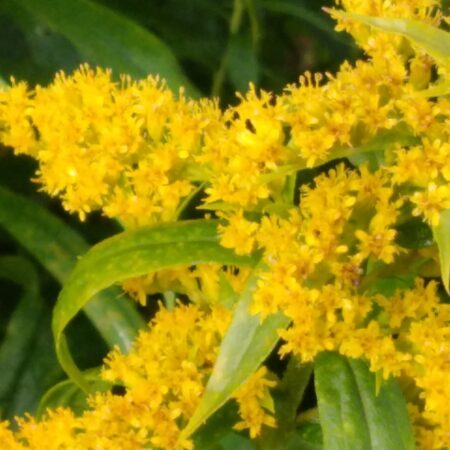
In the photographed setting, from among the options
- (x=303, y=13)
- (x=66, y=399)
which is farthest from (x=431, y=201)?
(x=303, y=13)

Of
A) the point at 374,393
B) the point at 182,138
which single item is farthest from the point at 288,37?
the point at 374,393

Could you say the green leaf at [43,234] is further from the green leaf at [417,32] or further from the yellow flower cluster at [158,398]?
the green leaf at [417,32]

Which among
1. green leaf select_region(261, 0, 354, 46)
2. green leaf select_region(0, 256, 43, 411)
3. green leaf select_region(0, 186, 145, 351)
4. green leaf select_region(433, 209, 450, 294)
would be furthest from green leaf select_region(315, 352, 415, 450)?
green leaf select_region(261, 0, 354, 46)

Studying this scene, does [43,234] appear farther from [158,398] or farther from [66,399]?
[158,398]

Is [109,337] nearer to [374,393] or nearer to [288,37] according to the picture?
[374,393]

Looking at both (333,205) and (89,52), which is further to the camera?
(89,52)

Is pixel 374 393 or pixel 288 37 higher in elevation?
pixel 288 37

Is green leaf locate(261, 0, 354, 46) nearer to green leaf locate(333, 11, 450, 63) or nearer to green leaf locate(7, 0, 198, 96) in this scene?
green leaf locate(7, 0, 198, 96)
